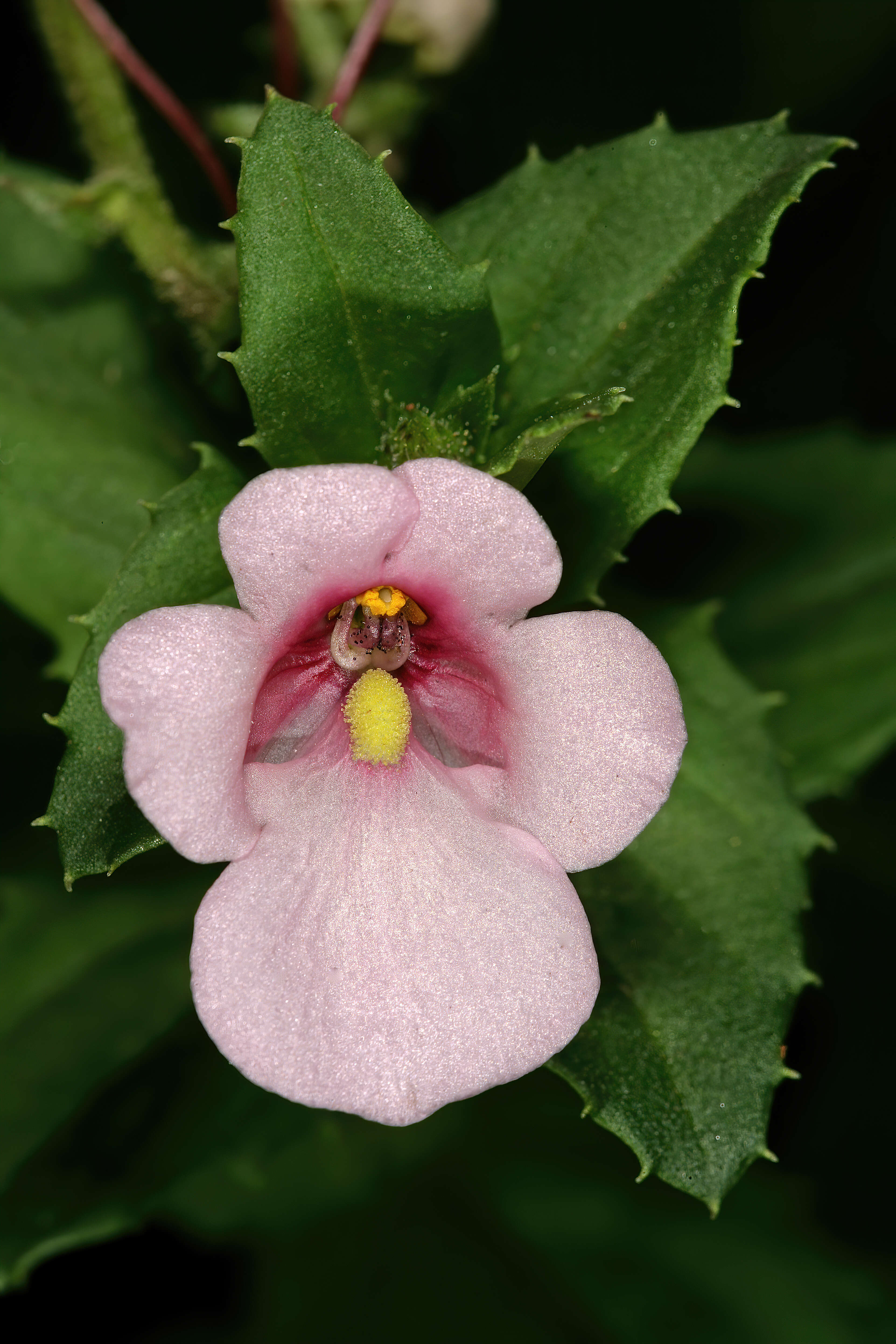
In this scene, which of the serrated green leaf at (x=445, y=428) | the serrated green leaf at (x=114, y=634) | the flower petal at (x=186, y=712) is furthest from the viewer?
the serrated green leaf at (x=445, y=428)

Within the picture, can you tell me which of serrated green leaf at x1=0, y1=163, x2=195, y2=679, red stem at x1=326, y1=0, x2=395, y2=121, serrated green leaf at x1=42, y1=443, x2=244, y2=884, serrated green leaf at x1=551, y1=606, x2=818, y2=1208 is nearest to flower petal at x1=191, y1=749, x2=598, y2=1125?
serrated green leaf at x1=42, y1=443, x2=244, y2=884

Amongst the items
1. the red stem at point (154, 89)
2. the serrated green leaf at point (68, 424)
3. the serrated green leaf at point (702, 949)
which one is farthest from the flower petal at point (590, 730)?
the red stem at point (154, 89)

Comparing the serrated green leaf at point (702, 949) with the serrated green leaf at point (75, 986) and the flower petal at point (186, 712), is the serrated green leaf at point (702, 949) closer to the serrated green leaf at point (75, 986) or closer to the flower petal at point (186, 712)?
the flower petal at point (186, 712)

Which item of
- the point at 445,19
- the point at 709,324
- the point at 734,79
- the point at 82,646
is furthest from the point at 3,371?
the point at 734,79

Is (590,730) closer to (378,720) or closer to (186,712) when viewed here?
(378,720)

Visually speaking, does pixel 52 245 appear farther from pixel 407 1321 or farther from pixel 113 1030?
pixel 407 1321
